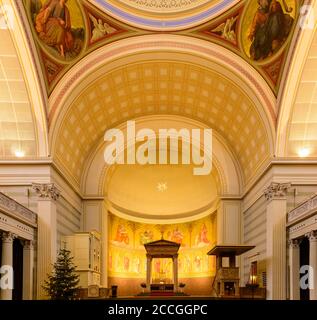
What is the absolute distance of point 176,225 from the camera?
135ft

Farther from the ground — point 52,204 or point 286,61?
point 286,61

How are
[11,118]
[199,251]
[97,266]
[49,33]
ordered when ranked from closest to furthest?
[49,33], [11,118], [97,266], [199,251]

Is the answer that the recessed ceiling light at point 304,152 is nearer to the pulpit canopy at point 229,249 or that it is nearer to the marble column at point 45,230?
the pulpit canopy at point 229,249

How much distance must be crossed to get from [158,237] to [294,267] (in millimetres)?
18361

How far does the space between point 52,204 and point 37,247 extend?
2187mm

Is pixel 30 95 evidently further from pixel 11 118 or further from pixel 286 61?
pixel 286 61

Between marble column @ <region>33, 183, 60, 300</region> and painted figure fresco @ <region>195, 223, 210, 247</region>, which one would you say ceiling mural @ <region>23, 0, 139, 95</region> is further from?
painted figure fresco @ <region>195, 223, 210, 247</region>

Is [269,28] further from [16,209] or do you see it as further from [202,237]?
[202,237]

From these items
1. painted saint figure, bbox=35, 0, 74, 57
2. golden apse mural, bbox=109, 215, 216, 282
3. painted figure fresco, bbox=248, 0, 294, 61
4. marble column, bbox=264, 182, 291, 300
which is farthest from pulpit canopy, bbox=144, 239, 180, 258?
painted saint figure, bbox=35, 0, 74, 57

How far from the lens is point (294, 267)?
24391 millimetres

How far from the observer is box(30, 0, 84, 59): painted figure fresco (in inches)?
871

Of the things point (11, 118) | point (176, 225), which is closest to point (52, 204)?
point (11, 118)

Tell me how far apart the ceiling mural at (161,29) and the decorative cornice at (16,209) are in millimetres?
6126

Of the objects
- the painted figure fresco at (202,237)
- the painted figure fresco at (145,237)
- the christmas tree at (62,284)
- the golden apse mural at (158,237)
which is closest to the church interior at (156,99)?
the christmas tree at (62,284)
